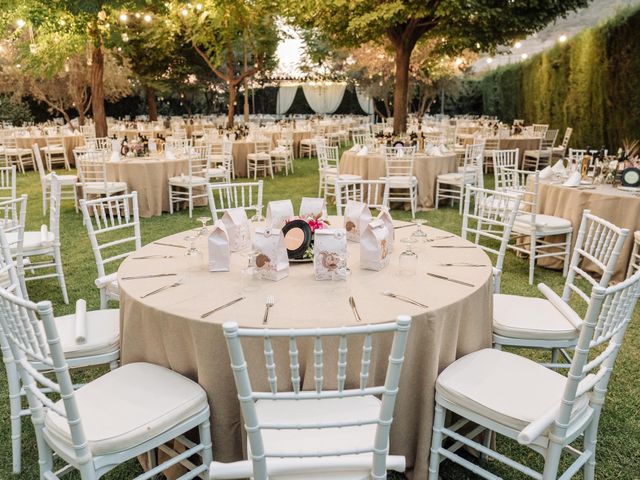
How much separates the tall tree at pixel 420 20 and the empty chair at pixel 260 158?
288 cm

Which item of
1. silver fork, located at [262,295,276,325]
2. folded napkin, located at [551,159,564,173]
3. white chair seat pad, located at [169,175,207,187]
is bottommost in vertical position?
silver fork, located at [262,295,276,325]

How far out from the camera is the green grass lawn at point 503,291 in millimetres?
2553

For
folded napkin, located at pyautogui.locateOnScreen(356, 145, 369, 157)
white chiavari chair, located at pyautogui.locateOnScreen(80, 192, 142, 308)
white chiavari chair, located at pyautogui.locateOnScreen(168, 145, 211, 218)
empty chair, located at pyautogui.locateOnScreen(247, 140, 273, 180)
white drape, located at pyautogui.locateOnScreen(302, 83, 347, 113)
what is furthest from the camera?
white drape, located at pyautogui.locateOnScreen(302, 83, 347, 113)

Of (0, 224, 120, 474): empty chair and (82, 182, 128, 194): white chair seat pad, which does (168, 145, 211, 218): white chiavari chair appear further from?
(0, 224, 120, 474): empty chair

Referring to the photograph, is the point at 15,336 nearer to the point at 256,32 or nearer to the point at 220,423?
the point at 220,423

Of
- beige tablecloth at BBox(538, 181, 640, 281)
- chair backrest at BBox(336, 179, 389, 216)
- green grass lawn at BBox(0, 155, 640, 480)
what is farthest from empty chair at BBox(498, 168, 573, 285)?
chair backrest at BBox(336, 179, 389, 216)

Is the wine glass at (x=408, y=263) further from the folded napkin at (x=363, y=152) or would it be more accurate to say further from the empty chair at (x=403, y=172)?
the folded napkin at (x=363, y=152)

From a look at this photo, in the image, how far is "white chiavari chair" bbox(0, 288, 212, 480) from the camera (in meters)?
1.74

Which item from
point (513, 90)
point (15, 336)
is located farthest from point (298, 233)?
point (513, 90)

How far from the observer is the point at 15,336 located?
6.15ft

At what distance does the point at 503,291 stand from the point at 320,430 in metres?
3.41

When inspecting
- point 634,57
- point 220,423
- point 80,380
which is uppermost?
point 634,57

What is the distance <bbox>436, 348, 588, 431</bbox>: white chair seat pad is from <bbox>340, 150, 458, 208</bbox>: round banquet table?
6081mm

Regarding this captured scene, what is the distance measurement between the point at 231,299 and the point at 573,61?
40.9 ft
